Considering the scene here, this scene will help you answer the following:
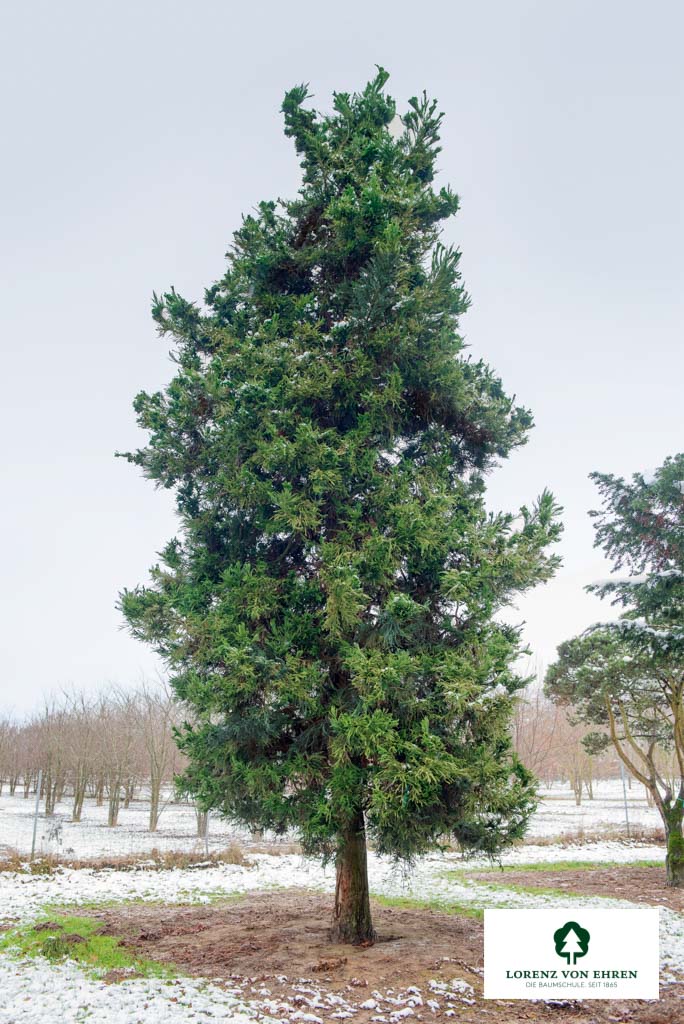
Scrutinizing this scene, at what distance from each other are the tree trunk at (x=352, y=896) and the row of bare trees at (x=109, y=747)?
1613 cm

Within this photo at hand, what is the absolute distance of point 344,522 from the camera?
6410 millimetres

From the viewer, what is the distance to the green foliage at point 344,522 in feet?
18.3

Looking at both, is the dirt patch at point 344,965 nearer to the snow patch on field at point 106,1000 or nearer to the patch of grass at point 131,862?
the snow patch on field at point 106,1000

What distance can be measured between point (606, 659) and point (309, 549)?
7.68 metres

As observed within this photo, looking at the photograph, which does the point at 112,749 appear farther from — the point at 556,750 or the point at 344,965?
the point at 556,750

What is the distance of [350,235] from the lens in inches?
270

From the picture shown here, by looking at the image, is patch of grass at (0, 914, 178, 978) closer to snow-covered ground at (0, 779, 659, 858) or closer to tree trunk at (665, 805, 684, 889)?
snow-covered ground at (0, 779, 659, 858)

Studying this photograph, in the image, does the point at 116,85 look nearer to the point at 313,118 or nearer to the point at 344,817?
the point at 313,118

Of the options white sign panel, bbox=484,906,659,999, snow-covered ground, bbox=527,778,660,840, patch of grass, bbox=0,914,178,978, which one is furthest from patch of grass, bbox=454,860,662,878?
patch of grass, bbox=0,914,178,978

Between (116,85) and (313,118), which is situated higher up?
(116,85)

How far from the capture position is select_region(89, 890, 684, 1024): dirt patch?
4.56m

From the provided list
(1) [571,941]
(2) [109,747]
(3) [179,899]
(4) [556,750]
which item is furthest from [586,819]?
(1) [571,941]

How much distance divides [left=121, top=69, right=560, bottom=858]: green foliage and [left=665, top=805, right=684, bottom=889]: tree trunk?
6.57m

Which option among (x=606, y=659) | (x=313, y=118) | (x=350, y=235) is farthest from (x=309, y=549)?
(x=606, y=659)
